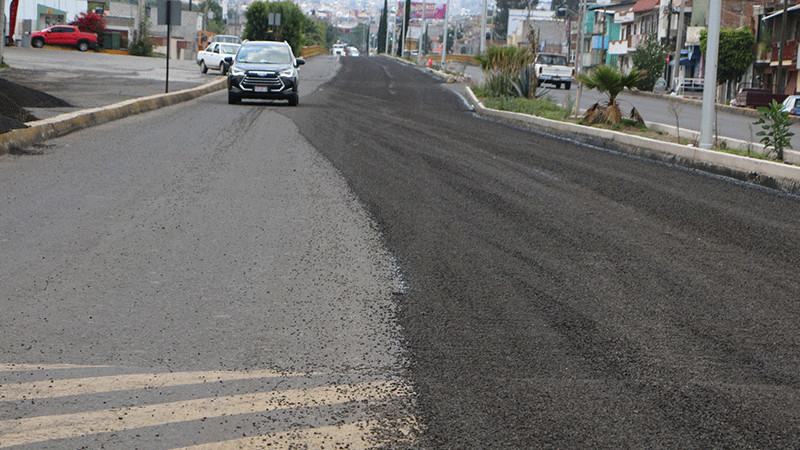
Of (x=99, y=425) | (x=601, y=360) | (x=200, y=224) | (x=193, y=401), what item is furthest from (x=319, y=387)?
(x=200, y=224)

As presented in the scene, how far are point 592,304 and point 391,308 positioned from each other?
4.32 feet

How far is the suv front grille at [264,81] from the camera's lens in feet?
90.0

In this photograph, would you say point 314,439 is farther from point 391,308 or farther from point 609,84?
point 609,84

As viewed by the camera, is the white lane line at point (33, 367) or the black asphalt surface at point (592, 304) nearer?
the black asphalt surface at point (592, 304)

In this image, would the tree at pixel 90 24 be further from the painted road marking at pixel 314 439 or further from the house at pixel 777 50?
the painted road marking at pixel 314 439

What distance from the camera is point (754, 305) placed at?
654cm

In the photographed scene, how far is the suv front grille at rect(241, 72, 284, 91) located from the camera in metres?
27.4

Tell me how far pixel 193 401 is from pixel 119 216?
501 centimetres

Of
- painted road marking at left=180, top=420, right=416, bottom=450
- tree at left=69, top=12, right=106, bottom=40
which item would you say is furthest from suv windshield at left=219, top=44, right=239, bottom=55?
painted road marking at left=180, top=420, right=416, bottom=450

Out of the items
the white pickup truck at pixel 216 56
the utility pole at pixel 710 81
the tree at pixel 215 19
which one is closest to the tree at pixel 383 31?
the tree at pixel 215 19

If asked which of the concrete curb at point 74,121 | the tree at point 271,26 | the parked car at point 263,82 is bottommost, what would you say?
the concrete curb at point 74,121

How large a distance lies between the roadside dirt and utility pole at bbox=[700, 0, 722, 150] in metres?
11.0

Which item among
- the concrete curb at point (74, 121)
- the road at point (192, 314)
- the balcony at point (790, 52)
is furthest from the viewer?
the balcony at point (790, 52)

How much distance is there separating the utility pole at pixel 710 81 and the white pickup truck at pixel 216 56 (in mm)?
32257
